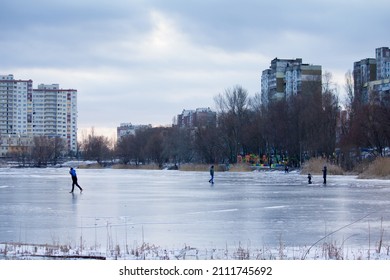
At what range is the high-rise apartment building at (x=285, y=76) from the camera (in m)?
140

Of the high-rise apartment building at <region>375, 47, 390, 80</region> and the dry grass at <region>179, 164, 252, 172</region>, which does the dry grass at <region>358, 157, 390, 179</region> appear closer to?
the dry grass at <region>179, 164, 252, 172</region>

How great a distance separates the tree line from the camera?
7075 centimetres

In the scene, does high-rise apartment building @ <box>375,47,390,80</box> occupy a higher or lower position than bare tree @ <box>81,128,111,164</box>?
higher

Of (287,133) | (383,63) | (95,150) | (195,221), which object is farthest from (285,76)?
(195,221)

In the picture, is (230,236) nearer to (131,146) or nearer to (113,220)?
(113,220)

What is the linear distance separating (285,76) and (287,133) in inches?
2440

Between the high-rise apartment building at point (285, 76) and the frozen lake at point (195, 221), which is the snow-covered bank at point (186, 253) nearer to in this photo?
the frozen lake at point (195, 221)

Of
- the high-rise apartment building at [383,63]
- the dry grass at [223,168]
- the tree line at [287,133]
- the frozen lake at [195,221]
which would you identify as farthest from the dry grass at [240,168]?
the high-rise apartment building at [383,63]

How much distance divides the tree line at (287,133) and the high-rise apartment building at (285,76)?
2393cm

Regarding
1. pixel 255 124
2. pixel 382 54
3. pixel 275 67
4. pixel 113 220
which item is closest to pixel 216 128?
pixel 255 124

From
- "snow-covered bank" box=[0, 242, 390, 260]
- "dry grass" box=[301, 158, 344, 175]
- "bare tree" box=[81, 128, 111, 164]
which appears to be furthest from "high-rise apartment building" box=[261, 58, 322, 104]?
"snow-covered bank" box=[0, 242, 390, 260]

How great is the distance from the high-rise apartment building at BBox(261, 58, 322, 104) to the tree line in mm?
23927

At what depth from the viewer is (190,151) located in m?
118
